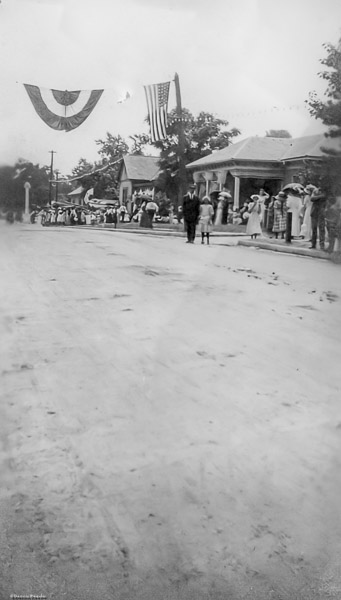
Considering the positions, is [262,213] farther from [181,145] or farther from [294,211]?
[181,145]

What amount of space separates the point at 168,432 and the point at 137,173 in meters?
0.66

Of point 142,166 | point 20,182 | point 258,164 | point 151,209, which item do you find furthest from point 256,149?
point 20,182

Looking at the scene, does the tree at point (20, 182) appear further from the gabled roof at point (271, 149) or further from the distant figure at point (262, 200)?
the distant figure at point (262, 200)

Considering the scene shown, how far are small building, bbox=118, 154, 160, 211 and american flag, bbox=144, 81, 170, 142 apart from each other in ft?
0.21

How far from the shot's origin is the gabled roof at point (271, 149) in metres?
1.50

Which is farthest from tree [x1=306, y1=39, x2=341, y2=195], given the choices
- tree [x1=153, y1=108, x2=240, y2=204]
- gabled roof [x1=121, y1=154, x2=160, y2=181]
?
gabled roof [x1=121, y1=154, x2=160, y2=181]

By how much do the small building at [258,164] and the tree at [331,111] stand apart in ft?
0.08

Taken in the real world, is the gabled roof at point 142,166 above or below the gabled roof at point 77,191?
above

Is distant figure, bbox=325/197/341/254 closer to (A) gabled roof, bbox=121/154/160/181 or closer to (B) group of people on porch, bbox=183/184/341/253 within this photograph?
(B) group of people on porch, bbox=183/184/341/253

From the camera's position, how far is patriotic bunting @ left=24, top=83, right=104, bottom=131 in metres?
1.52

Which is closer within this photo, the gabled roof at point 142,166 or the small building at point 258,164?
the small building at point 258,164

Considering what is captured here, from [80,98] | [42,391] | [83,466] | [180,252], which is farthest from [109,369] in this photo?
[180,252]

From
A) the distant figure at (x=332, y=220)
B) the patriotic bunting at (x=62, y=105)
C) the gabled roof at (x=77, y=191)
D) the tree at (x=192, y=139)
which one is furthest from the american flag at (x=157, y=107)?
the distant figure at (x=332, y=220)

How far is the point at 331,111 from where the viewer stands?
1.47m
